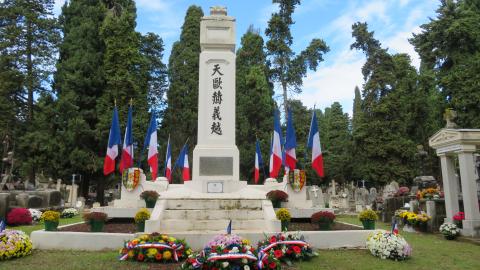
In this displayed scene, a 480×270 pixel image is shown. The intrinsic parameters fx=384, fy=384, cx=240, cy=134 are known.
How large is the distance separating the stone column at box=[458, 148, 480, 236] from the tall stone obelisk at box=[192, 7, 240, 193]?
24.9 feet

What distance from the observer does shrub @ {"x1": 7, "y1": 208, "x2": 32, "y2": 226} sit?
15133 mm

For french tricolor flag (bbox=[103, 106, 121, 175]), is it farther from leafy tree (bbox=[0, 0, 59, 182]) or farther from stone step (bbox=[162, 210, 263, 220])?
leafy tree (bbox=[0, 0, 59, 182])

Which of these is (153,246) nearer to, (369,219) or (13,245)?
(13,245)

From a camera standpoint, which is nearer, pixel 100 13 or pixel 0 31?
pixel 0 31

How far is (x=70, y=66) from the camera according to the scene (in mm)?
28531

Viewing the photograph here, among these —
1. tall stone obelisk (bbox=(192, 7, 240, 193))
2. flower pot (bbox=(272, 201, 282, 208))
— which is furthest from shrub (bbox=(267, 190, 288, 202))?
tall stone obelisk (bbox=(192, 7, 240, 193))

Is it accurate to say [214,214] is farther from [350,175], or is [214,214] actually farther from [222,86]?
[350,175]


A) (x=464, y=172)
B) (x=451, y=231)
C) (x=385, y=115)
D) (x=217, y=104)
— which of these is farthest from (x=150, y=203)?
(x=385, y=115)

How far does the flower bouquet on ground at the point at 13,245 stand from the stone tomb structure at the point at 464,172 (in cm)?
1274

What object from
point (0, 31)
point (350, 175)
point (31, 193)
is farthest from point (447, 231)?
point (350, 175)

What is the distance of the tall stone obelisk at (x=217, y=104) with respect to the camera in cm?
1321

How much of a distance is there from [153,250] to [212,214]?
3137 millimetres

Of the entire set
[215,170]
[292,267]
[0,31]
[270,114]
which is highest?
[0,31]

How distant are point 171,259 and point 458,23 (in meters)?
28.8
